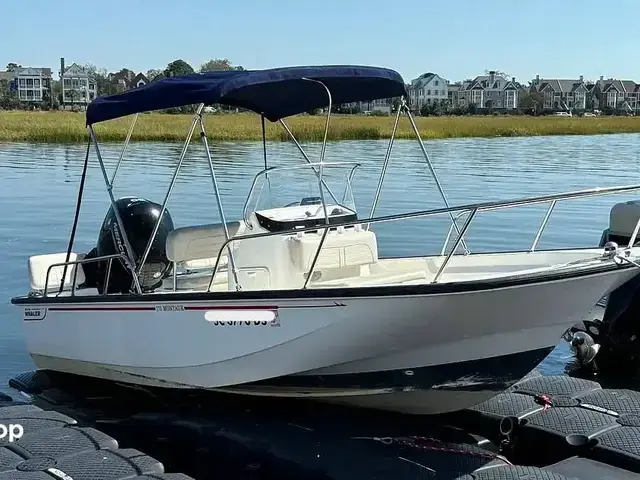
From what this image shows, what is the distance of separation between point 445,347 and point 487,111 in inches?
5221

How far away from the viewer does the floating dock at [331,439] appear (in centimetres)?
552

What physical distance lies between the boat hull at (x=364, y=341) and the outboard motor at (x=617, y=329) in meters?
2.99

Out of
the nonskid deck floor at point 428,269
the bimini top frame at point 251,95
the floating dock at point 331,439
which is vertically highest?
the bimini top frame at point 251,95

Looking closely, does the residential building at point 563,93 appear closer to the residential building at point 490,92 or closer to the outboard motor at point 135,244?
the residential building at point 490,92

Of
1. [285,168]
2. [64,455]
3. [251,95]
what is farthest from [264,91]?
[64,455]

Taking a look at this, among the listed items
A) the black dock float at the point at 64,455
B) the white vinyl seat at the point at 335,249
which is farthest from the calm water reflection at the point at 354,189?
the black dock float at the point at 64,455

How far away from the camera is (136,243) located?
7.40 meters

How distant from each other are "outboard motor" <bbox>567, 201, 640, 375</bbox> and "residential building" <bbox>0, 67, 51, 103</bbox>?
138 meters

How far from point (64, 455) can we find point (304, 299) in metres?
1.90

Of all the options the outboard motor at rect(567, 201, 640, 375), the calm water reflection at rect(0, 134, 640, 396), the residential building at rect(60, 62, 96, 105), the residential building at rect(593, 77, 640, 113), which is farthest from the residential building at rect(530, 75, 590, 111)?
the outboard motor at rect(567, 201, 640, 375)

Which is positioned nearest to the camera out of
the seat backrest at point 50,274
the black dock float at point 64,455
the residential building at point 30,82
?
the black dock float at point 64,455

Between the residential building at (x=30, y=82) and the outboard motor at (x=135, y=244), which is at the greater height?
the residential building at (x=30, y=82)

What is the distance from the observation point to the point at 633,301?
841 cm

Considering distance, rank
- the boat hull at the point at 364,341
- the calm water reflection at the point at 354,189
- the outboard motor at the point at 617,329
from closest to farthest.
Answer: the boat hull at the point at 364,341, the outboard motor at the point at 617,329, the calm water reflection at the point at 354,189
